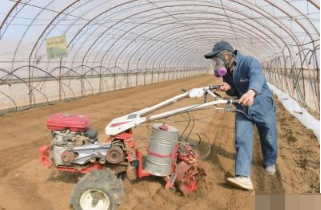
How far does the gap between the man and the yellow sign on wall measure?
7.38 metres

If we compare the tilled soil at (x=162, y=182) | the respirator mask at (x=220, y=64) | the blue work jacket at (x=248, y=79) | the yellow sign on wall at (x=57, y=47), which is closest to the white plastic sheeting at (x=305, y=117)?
the tilled soil at (x=162, y=182)

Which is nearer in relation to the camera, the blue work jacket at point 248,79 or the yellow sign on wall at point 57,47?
the blue work jacket at point 248,79

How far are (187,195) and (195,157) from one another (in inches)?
18.1

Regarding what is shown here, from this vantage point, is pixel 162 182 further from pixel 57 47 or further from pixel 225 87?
pixel 57 47

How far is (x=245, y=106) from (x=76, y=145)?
2096 mm

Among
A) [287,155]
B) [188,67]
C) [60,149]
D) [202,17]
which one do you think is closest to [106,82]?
[202,17]

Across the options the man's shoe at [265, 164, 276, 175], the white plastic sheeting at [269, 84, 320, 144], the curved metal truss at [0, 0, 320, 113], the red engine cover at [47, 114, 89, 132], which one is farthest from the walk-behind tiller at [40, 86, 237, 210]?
the curved metal truss at [0, 0, 320, 113]

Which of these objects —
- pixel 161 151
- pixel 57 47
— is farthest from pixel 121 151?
pixel 57 47

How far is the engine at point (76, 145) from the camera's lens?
3.58m

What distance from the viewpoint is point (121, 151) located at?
3.52 metres

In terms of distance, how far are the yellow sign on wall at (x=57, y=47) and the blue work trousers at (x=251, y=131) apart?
763 cm

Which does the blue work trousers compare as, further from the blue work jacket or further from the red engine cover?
the red engine cover

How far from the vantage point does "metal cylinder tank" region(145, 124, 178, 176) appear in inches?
A: 144

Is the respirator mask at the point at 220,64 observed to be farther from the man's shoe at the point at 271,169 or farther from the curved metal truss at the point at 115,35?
the curved metal truss at the point at 115,35
